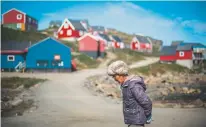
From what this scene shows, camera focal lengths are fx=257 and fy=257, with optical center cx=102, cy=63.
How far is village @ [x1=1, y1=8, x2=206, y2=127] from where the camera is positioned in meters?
11.9

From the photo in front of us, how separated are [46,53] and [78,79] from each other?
9.10 meters

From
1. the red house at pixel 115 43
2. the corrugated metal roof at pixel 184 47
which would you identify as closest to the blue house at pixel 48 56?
the corrugated metal roof at pixel 184 47

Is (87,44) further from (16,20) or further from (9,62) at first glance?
(9,62)

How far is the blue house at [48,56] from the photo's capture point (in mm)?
33688

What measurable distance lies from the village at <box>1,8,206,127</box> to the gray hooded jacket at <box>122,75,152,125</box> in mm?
5697

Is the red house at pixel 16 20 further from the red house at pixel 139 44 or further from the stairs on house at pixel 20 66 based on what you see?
the red house at pixel 139 44

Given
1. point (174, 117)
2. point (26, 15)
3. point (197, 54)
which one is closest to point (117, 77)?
point (174, 117)

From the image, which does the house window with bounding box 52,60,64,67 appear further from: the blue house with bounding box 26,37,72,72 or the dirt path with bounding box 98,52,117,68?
the dirt path with bounding box 98,52,117,68

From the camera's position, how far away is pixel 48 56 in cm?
3381

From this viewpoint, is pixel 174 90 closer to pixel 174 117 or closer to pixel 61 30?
pixel 174 117

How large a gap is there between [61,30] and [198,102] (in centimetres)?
4890

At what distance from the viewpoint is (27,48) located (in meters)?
34.0

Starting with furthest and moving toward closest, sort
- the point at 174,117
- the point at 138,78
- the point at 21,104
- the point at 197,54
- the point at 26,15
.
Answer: the point at 26,15
the point at 197,54
the point at 21,104
the point at 174,117
the point at 138,78

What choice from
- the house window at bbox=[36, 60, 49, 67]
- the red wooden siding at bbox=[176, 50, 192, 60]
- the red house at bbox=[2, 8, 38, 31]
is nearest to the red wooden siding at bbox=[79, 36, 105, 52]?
the red house at bbox=[2, 8, 38, 31]
